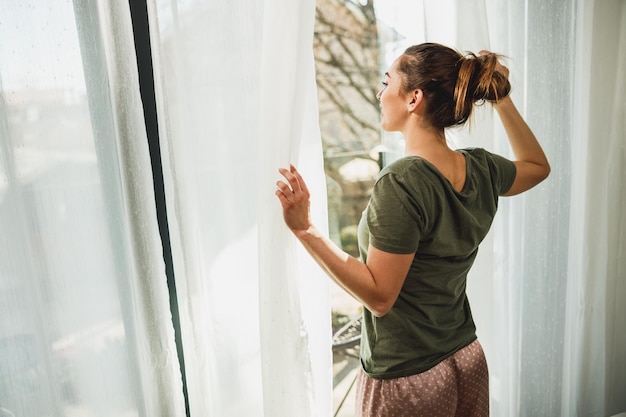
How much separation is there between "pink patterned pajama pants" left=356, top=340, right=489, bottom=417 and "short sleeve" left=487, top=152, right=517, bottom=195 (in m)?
0.37

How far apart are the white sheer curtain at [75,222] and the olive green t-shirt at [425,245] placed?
46 cm

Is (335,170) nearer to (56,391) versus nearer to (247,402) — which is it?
(247,402)

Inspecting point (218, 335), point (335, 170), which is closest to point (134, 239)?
point (218, 335)

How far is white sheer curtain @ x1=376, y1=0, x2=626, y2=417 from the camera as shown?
142 cm

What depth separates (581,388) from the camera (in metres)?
1.76

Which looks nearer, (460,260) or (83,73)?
(83,73)

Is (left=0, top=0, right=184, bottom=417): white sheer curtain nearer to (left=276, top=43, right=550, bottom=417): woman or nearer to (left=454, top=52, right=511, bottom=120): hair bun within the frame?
(left=276, top=43, right=550, bottom=417): woman

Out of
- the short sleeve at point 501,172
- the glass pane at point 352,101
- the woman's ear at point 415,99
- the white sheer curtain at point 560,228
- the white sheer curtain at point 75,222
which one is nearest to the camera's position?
the white sheer curtain at point 75,222

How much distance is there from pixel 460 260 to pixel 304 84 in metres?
0.50

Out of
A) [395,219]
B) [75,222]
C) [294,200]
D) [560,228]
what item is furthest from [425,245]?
[560,228]

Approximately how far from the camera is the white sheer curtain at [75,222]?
844 millimetres

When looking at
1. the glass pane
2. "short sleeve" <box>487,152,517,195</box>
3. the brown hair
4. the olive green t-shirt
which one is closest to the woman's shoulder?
the olive green t-shirt

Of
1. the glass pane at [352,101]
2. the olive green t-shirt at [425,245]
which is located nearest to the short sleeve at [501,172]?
the olive green t-shirt at [425,245]

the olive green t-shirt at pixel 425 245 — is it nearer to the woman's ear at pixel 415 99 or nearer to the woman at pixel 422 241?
the woman at pixel 422 241
